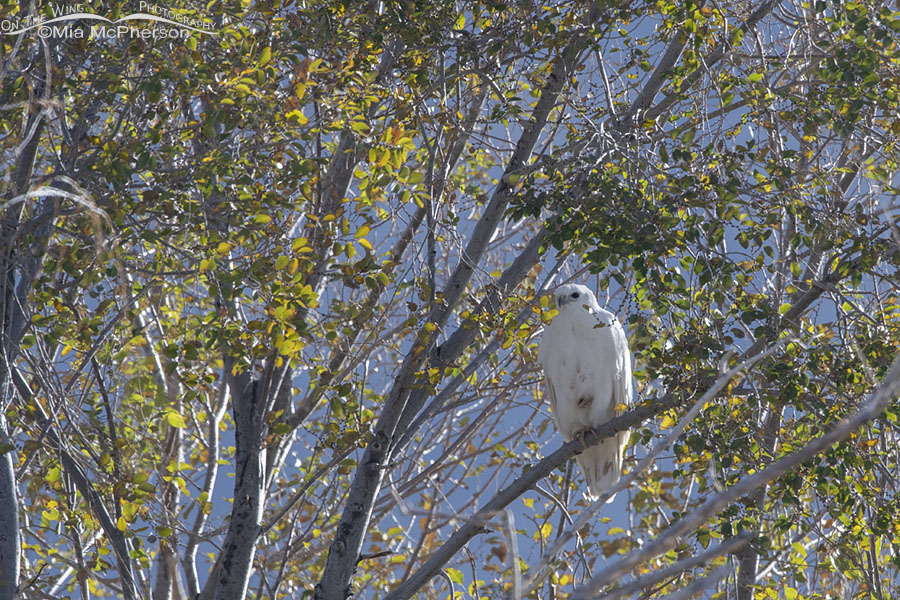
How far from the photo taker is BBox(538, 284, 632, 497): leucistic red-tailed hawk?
251 inches

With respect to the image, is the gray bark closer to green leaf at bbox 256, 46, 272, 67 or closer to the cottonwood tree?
the cottonwood tree

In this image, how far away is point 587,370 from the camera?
251 inches

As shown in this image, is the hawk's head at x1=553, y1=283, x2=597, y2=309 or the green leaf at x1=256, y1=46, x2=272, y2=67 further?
the hawk's head at x1=553, y1=283, x2=597, y2=309

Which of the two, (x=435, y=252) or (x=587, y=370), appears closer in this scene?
(x=435, y=252)

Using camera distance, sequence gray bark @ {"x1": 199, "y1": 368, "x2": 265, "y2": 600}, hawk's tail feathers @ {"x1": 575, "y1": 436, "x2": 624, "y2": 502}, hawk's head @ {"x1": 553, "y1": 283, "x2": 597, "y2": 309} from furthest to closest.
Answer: hawk's tail feathers @ {"x1": 575, "y1": 436, "x2": 624, "y2": 502} → hawk's head @ {"x1": 553, "y1": 283, "x2": 597, "y2": 309} → gray bark @ {"x1": 199, "y1": 368, "x2": 265, "y2": 600}

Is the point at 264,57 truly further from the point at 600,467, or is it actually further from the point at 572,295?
the point at 600,467

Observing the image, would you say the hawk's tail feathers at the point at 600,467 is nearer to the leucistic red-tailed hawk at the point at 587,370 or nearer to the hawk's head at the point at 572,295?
the leucistic red-tailed hawk at the point at 587,370

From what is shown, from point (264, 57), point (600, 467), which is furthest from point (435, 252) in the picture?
point (600, 467)

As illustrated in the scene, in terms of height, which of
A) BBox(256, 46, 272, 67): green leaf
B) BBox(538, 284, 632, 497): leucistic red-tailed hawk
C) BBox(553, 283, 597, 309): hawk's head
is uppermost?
BBox(553, 283, 597, 309): hawk's head

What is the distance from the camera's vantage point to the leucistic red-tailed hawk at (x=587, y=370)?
6.36 meters

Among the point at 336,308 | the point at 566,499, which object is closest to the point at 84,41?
the point at 336,308

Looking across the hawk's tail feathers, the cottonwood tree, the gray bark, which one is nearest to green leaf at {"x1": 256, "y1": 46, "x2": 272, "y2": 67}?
the cottonwood tree

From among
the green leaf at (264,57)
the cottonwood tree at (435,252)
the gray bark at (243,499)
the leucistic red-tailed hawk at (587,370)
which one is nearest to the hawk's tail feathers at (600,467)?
the leucistic red-tailed hawk at (587,370)

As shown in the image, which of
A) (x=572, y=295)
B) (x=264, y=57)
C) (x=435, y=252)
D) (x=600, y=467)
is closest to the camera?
Result: (x=264, y=57)
